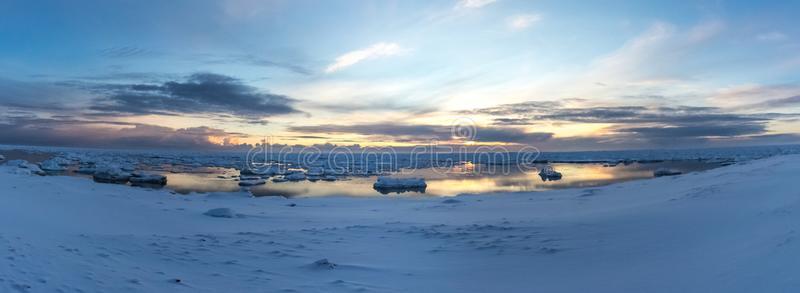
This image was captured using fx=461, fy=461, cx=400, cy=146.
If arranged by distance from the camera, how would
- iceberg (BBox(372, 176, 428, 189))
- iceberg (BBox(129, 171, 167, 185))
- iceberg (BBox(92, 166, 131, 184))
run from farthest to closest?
iceberg (BBox(92, 166, 131, 184)), iceberg (BBox(129, 171, 167, 185)), iceberg (BBox(372, 176, 428, 189))

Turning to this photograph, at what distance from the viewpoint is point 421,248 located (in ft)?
30.2

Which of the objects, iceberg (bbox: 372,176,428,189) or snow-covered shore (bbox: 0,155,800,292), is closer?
snow-covered shore (bbox: 0,155,800,292)

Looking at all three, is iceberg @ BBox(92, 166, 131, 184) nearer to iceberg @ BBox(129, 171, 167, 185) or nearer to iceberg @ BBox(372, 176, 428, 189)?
iceberg @ BBox(129, 171, 167, 185)

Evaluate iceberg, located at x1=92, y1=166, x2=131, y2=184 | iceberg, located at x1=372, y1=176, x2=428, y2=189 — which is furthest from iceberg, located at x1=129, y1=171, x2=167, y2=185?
iceberg, located at x1=372, y1=176, x2=428, y2=189

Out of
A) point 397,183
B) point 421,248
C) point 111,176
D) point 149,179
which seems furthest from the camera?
point 111,176

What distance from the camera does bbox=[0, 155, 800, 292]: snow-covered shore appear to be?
223 inches

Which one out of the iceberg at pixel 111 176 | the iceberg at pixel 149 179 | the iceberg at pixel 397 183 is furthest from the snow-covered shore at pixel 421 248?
the iceberg at pixel 111 176

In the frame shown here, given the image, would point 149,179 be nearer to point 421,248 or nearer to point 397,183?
point 397,183

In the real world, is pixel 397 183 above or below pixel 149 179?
below

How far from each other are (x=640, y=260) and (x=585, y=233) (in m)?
2.10

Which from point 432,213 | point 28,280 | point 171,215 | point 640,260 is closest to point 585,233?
point 640,260

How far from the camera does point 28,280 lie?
516 centimetres

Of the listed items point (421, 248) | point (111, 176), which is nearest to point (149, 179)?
point (111, 176)

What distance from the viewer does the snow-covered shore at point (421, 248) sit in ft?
18.6
